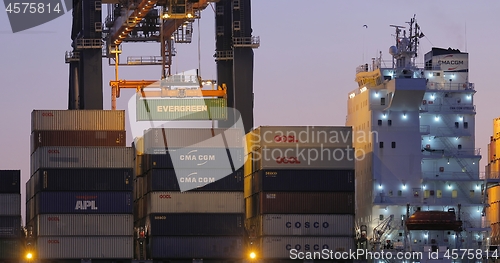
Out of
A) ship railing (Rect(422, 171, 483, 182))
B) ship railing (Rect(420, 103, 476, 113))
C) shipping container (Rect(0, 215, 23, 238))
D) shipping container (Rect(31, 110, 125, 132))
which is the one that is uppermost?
ship railing (Rect(420, 103, 476, 113))

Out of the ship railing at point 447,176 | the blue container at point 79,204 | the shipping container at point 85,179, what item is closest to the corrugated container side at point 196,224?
the blue container at point 79,204

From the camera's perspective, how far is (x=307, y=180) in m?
61.6

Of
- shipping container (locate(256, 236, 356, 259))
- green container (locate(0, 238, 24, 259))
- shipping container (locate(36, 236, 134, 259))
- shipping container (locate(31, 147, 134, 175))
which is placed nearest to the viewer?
shipping container (locate(36, 236, 134, 259))

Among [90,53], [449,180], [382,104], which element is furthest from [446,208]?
[90,53]

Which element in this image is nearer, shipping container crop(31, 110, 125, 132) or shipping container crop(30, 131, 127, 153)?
shipping container crop(30, 131, 127, 153)

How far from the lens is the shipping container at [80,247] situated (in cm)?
5903

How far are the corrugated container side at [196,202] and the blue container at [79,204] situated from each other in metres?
1.40

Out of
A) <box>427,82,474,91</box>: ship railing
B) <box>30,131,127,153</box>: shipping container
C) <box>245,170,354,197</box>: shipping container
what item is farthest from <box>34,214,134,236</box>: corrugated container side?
<box>427,82,474,91</box>: ship railing

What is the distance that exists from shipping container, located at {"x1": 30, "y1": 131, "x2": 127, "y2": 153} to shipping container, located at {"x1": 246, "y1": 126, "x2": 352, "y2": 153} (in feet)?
21.2

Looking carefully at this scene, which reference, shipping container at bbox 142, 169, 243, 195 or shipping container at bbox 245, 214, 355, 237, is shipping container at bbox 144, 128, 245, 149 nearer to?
shipping container at bbox 142, 169, 243, 195

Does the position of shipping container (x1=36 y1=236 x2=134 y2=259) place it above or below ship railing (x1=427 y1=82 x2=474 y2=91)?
below

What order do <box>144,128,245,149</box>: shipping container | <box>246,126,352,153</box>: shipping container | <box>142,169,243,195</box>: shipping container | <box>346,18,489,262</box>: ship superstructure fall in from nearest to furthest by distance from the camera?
<box>142,169,243,195</box>: shipping container, <box>144,128,245,149</box>: shipping container, <box>246,126,352,153</box>: shipping container, <box>346,18,489,262</box>: ship superstructure

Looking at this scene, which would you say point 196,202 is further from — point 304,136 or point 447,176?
point 447,176

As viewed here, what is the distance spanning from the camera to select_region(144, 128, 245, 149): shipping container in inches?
2404
